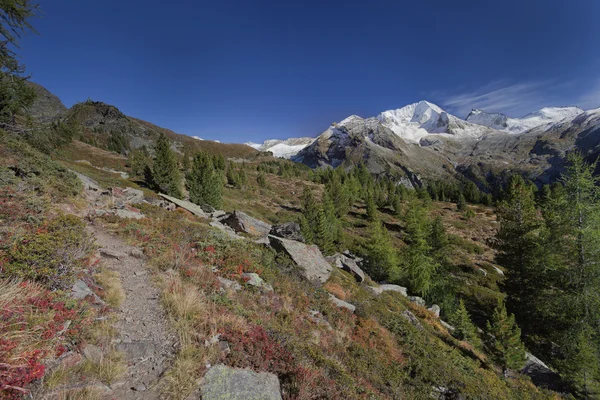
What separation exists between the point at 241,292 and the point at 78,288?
427 centimetres

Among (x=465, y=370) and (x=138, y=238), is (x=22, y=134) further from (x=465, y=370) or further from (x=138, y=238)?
(x=465, y=370)

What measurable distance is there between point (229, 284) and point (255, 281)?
1057 mm

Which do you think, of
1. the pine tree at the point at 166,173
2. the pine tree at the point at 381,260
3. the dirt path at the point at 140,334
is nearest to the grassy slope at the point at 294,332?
the dirt path at the point at 140,334

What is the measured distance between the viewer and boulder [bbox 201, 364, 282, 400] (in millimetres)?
4297

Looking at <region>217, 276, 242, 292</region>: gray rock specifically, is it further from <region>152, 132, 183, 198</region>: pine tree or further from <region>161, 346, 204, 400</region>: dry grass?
<region>152, 132, 183, 198</region>: pine tree

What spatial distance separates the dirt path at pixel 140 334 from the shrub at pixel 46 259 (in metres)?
1.51

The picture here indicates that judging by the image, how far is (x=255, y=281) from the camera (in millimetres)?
9273

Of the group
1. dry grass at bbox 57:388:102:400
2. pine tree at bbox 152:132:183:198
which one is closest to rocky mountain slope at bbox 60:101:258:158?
pine tree at bbox 152:132:183:198

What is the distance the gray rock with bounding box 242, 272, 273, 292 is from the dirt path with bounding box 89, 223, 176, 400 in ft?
9.94

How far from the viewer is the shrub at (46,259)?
5312mm

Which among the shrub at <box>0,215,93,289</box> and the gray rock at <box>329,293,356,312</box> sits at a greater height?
the shrub at <box>0,215,93,289</box>

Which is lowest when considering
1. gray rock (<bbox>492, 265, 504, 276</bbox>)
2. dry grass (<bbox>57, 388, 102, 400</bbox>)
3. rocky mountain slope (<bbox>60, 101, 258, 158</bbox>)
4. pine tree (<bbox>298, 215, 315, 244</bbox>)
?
gray rock (<bbox>492, 265, 504, 276</bbox>)

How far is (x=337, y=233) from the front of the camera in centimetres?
3412

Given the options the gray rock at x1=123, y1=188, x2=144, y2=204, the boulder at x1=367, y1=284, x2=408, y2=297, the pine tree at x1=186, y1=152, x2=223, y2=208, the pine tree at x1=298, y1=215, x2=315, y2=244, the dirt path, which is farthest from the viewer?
the pine tree at x1=186, y1=152, x2=223, y2=208
